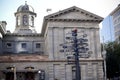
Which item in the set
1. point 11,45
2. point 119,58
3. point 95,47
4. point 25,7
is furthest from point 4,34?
point 119,58

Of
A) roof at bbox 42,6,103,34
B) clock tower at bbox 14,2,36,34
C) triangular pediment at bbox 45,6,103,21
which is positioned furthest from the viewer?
clock tower at bbox 14,2,36,34

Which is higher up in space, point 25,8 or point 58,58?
point 25,8

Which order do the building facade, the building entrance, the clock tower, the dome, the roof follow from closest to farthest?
the building entrance
the roof
the clock tower
the dome
the building facade

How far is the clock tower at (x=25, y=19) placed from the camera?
6950cm

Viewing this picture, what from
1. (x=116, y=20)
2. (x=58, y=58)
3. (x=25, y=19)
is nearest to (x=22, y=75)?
(x=58, y=58)

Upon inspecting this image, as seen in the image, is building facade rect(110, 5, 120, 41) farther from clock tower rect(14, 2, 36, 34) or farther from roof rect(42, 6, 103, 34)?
roof rect(42, 6, 103, 34)

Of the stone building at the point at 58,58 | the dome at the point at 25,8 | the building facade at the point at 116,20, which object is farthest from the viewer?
the building facade at the point at 116,20

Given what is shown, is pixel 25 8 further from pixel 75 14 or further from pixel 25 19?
pixel 75 14

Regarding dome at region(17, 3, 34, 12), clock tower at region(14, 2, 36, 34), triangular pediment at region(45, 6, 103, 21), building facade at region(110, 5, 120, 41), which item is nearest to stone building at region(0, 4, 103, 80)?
triangular pediment at region(45, 6, 103, 21)

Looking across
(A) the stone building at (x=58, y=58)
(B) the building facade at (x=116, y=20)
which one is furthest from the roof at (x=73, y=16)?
(B) the building facade at (x=116, y=20)

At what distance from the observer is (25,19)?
7062cm

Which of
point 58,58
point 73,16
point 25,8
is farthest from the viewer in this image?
point 25,8

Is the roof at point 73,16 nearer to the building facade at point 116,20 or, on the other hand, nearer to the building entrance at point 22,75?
the building entrance at point 22,75

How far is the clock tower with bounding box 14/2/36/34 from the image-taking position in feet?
228
